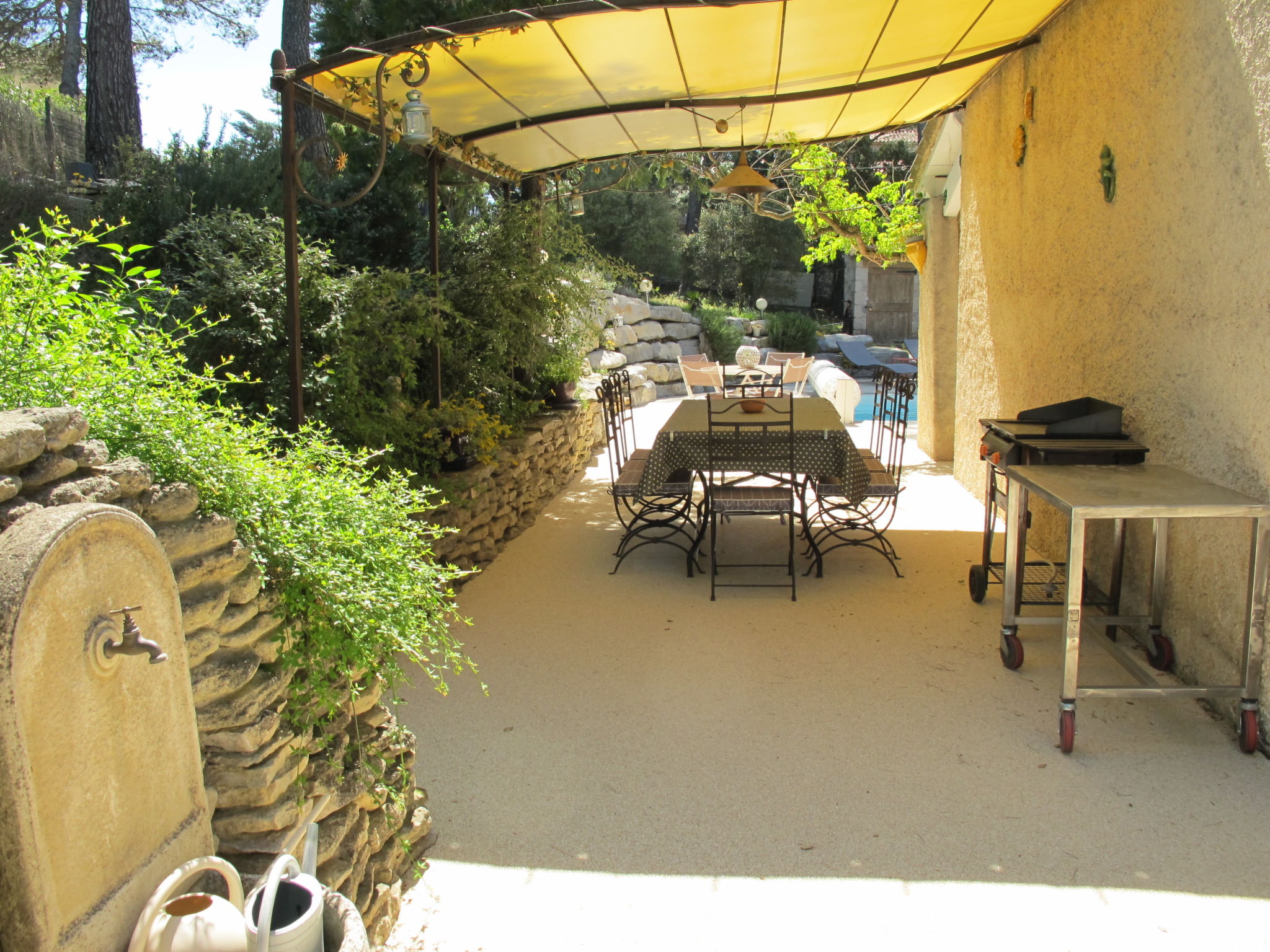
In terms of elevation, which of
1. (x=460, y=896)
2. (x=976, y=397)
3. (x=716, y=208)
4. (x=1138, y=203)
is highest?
(x=716, y=208)

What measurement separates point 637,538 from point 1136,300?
2959 millimetres

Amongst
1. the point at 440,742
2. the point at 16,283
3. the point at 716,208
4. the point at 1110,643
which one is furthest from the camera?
the point at 716,208

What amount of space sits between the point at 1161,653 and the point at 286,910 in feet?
10.2

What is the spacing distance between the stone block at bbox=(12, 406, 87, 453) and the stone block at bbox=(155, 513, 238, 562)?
0.22 meters

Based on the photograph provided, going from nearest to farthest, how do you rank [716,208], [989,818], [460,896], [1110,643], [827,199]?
[460,896] → [989,818] → [1110,643] → [827,199] → [716,208]

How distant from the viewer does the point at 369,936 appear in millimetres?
2035

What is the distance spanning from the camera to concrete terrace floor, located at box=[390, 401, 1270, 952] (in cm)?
215

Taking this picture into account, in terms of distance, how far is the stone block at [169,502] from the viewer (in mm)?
1661

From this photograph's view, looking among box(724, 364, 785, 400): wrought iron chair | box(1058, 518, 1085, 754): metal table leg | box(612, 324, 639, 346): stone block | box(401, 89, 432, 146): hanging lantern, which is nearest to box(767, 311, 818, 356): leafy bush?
box(612, 324, 639, 346): stone block

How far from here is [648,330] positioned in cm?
1559

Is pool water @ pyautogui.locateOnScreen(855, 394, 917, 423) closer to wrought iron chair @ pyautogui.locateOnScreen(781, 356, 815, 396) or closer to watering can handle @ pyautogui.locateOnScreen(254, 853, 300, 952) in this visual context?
wrought iron chair @ pyautogui.locateOnScreen(781, 356, 815, 396)

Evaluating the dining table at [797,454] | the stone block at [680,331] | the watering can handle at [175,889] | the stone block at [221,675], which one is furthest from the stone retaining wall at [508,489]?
the stone block at [680,331]

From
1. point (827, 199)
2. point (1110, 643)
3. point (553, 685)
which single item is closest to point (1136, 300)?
point (1110, 643)

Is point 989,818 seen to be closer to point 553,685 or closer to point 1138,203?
point 553,685
